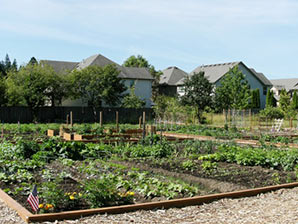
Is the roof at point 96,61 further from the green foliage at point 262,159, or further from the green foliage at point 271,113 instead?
the green foliage at point 262,159

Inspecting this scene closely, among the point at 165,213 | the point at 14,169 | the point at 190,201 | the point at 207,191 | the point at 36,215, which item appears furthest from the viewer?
the point at 14,169

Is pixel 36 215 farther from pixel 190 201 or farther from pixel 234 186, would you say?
pixel 234 186

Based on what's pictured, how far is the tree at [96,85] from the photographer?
4053 centimetres

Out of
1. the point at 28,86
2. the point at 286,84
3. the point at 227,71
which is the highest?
the point at 227,71

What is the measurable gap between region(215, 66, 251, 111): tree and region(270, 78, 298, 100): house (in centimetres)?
2807

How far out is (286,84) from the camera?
7188 cm

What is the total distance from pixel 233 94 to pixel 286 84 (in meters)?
34.8

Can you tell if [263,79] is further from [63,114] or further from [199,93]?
[63,114]

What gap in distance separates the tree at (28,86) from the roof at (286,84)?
145 feet

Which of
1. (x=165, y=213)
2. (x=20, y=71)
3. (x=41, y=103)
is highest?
(x=20, y=71)

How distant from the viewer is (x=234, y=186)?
8203mm

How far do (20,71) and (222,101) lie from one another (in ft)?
65.1

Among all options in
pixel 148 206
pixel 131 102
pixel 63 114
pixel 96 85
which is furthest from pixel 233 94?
pixel 148 206

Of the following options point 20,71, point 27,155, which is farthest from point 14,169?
point 20,71
